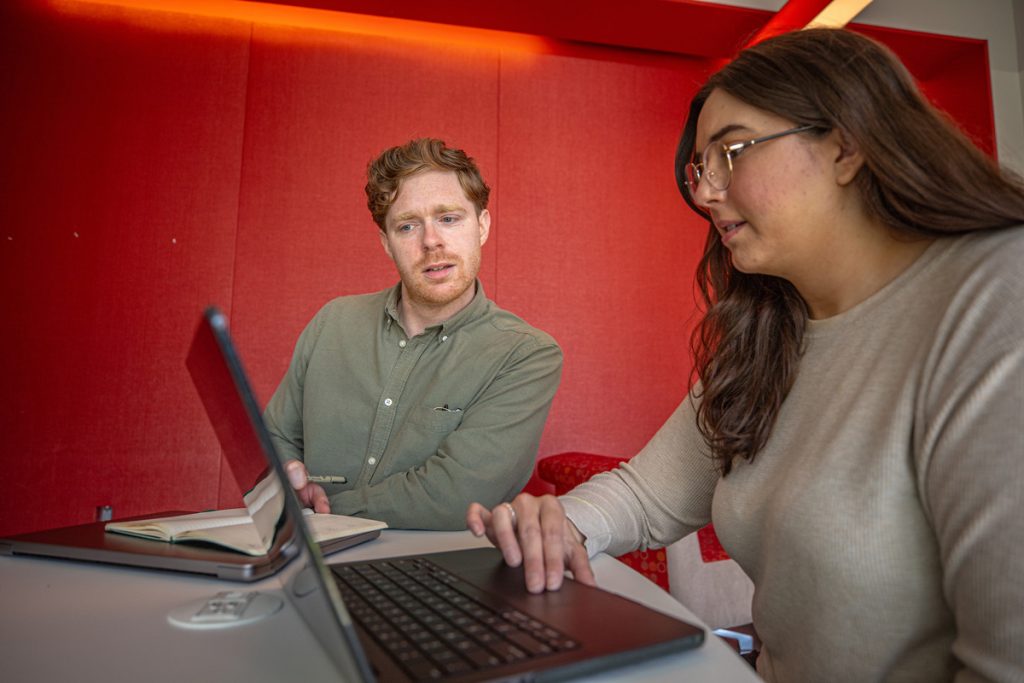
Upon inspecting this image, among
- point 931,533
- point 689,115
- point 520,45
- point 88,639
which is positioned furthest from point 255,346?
point 931,533

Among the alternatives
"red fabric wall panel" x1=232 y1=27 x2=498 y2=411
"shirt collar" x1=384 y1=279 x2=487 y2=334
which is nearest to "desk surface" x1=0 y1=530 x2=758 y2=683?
"shirt collar" x1=384 y1=279 x2=487 y2=334

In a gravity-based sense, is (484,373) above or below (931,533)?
above

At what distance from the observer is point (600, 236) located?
3.45m

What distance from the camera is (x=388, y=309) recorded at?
1.84 meters

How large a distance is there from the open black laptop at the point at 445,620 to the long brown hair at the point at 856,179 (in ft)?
1.45

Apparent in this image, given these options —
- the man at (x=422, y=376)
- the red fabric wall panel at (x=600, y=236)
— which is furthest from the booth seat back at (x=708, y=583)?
the red fabric wall panel at (x=600, y=236)

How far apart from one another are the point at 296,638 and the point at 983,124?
409 cm

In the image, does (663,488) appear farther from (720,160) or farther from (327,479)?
(327,479)

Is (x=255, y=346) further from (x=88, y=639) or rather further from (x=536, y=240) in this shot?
(x=88, y=639)

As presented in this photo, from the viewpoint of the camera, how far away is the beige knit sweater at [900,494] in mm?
516

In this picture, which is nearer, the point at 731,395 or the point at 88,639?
the point at 88,639

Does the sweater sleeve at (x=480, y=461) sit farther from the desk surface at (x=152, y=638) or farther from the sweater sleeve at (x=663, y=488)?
the desk surface at (x=152, y=638)

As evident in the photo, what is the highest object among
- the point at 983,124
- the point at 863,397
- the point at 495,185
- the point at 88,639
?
the point at 983,124

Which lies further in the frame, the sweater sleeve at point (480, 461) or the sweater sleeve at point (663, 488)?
the sweater sleeve at point (480, 461)
